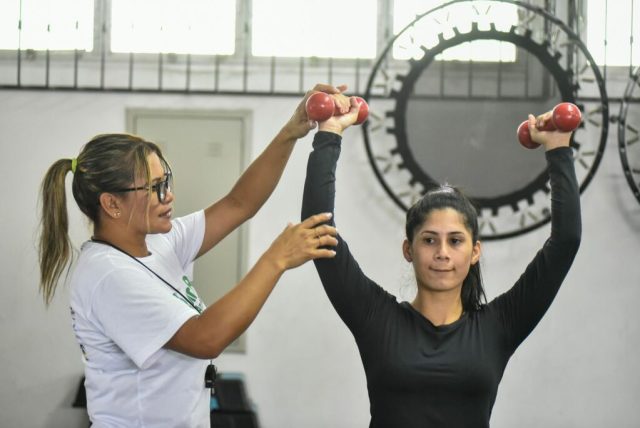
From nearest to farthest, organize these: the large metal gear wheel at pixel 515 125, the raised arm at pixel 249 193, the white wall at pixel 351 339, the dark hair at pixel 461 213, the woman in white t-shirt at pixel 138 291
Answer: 1. the woman in white t-shirt at pixel 138 291
2. the dark hair at pixel 461 213
3. the raised arm at pixel 249 193
4. the large metal gear wheel at pixel 515 125
5. the white wall at pixel 351 339

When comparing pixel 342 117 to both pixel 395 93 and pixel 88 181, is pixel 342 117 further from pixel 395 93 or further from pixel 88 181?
pixel 395 93

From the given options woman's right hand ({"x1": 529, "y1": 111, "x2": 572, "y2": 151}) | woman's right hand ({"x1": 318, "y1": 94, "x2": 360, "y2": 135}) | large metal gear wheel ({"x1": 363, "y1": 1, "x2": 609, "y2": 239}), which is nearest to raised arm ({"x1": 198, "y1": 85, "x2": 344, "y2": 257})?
woman's right hand ({"x1": 318, "y1": 94, "x2": 360, "y2": 135})

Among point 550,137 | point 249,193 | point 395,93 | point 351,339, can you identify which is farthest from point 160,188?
point 351,339

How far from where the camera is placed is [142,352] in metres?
1.59

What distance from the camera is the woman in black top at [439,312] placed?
1.63 m

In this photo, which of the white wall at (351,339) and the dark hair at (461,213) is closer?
the dark hair at (461,213)

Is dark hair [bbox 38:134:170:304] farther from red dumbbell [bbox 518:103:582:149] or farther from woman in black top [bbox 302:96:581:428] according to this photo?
red dumbbell [bbox 518:103:582:149]

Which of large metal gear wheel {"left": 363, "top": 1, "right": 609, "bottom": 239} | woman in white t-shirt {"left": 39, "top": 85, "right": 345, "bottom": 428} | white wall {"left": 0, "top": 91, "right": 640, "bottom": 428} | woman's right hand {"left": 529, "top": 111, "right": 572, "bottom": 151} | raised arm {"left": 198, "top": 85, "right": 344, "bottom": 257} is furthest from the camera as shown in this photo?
white wall {"left": 0, "top": 91, "right": 640, "bottom": 428}

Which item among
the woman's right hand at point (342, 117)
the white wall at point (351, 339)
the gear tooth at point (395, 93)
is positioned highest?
the gear tooth at point (395, 93)

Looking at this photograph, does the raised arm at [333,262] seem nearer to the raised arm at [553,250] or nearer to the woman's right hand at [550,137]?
the raised arm at [553,250]

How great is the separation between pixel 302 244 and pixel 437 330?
13.1 inches

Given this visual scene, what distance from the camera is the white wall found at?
12.2 feet

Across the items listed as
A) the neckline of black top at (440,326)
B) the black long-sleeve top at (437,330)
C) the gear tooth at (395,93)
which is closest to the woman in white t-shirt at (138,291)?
the black long-sleeve top at (437,330)

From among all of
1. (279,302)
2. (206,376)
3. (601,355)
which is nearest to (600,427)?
(601,355)
